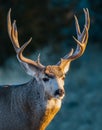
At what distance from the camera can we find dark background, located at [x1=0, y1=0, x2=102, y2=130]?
2310 centimetres

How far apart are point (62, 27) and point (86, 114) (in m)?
3.90

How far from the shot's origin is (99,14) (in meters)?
27.1

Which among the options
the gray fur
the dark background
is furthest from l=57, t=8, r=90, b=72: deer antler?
the dark background

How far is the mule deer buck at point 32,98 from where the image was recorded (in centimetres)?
1364

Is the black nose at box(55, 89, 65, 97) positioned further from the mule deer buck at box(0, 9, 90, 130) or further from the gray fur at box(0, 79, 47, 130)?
the gray fur at box(0, 79, 47, 130)

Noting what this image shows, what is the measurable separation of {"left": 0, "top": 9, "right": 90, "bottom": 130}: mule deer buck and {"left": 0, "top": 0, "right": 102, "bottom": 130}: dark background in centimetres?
778

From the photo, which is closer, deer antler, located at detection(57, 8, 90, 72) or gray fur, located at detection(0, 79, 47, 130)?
gray fur, located at detection(0, 79, 47, 130)

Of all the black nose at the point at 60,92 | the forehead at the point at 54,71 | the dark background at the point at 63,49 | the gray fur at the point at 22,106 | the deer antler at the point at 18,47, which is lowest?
the dark background at the point at 63,49

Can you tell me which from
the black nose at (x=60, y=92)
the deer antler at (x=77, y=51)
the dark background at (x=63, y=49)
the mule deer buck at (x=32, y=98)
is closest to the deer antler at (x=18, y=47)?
the mule deer buck at (x=32, y=98)

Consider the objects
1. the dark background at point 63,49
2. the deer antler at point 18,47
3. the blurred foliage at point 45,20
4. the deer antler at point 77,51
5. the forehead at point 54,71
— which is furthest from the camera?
the blurred foliage at point 45,20

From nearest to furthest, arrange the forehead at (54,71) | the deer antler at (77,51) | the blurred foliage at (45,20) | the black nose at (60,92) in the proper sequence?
the black nose at (60,92) < the forehead at (54,71) < the deer antler at (77,51) < the blurred foliage at (45,20)

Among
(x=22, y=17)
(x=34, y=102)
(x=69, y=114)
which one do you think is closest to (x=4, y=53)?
(x=22, y=17)

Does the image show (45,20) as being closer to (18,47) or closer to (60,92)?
(18,47)

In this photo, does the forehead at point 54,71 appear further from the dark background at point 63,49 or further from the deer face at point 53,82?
the dark background at point 63,49
